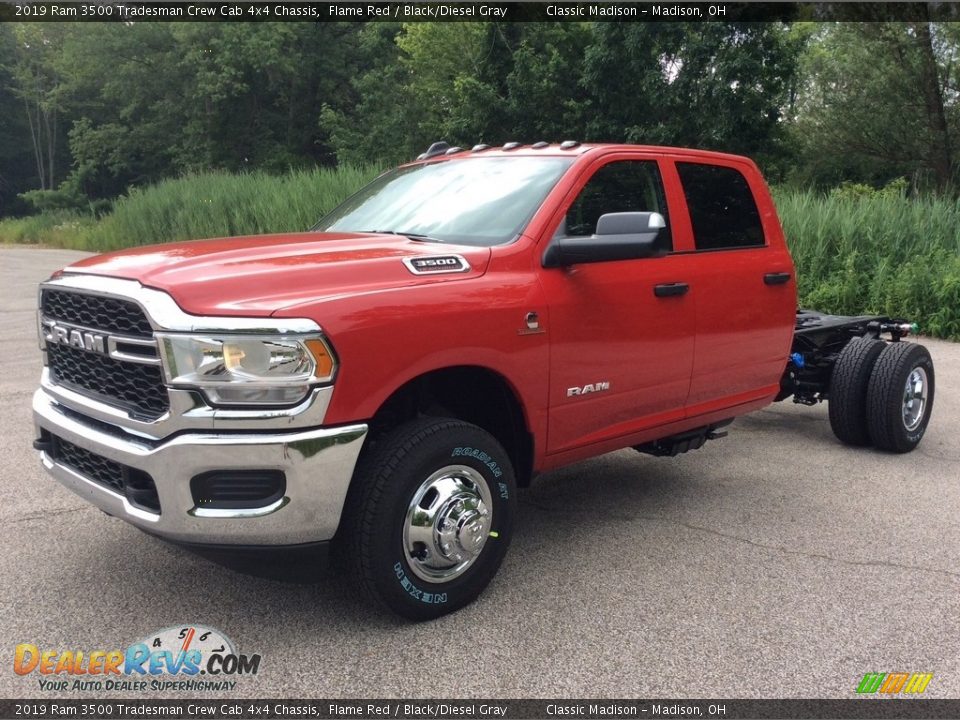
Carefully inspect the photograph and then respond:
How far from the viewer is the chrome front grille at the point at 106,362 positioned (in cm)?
313

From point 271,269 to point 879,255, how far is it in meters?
11.6

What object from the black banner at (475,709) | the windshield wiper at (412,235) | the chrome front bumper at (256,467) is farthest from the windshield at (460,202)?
the black banner at (475,709)

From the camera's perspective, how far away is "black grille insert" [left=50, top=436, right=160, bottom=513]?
3148mm

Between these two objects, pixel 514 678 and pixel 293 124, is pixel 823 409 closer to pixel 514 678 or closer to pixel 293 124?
pixel 514 678

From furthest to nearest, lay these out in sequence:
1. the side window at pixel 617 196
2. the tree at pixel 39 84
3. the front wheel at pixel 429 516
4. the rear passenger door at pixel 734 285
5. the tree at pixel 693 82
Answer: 1. the tree at pixel 39 84
2. the tree at pixel 693 82
3. the rear passenger door at pixel 734 285
4. the side window at pixel 617 196
5. the front wheel at pixel 429 516

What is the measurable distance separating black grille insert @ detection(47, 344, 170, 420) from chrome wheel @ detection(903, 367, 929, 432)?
4.88 meters

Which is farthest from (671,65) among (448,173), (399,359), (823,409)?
(399,359)

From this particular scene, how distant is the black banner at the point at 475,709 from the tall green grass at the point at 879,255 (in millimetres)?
9861

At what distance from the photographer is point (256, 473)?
3047 millimetres

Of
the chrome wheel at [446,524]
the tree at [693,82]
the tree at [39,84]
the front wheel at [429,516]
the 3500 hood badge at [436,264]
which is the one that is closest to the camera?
the front wheel at [429,516]

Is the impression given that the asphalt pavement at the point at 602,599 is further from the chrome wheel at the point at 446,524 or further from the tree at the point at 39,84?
the tree at the point at 39,84

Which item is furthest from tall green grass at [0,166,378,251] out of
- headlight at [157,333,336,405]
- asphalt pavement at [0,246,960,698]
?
headlight at [157,333,336,405]

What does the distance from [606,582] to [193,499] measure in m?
1.80

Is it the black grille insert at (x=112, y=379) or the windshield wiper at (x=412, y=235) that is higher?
the windshield wiper at (x=412, y=235)
